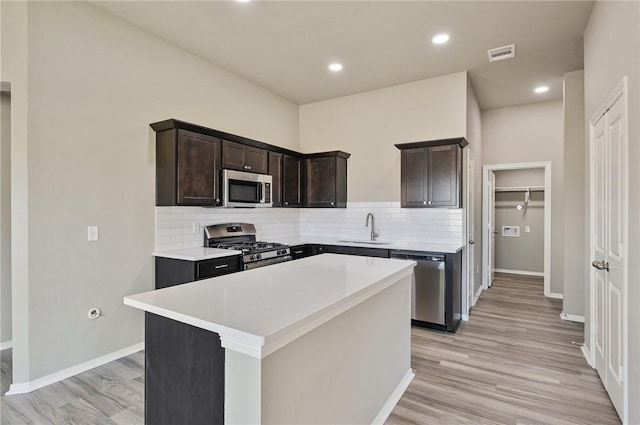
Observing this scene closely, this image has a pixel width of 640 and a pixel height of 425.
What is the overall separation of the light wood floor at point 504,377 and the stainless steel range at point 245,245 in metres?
1.82

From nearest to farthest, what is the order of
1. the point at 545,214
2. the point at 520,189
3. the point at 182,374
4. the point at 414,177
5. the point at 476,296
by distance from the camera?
the point at 182,374 → the point at 414,177 → the point at 476,296 → the point at 545,214 → the point at 520,189

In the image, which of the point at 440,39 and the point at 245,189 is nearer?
the point at 440,39

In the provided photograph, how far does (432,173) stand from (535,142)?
2.61 meters

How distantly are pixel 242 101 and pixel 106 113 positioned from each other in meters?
1.83

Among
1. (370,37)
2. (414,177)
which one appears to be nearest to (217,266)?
(414,177)

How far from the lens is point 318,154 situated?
4.95 m

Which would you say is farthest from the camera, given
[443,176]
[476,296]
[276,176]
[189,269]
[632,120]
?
[476,296]

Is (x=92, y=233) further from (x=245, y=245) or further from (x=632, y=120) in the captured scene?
(x=632, y=120)

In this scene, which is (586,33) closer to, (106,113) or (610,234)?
(610,234)

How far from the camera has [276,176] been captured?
4.57 meters

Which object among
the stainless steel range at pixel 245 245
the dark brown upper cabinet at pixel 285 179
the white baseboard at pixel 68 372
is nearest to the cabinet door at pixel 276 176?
the dark brown upper cabinet at pixel 285 179

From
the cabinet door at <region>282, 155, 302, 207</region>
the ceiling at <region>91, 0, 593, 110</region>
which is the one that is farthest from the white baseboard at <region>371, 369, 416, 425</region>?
the ceiling at <region>91, 0, 593, 110</region>

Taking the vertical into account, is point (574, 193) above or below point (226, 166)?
below

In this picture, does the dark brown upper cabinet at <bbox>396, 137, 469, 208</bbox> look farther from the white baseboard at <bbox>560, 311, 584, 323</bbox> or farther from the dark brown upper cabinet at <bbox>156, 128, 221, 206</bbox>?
the dark brown upper cabinet at <bbox>156, 128, 221, 206</bbox>
